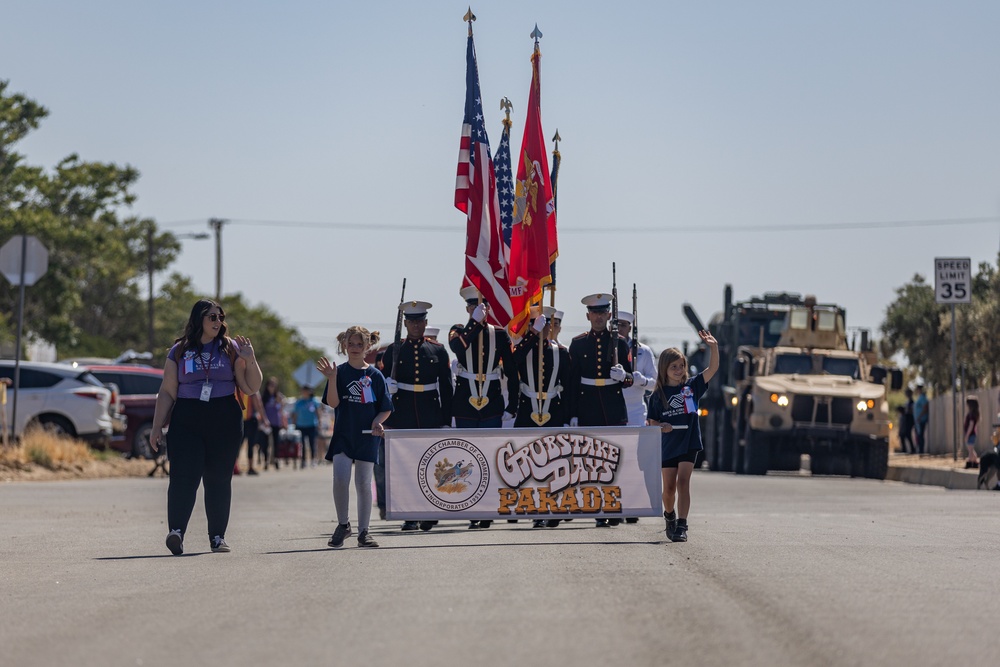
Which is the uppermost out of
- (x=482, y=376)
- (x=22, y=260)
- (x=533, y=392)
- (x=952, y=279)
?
(x=952, y=279)

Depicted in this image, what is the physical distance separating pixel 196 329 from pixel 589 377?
3.58 metres

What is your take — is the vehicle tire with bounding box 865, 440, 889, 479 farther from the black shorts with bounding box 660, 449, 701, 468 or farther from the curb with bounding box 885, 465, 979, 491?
the black shorts with bounding box 660, 449, 701, 468

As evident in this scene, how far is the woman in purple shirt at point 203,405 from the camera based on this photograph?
1185 centimetres

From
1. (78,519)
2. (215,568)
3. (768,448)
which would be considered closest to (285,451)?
(768,448)

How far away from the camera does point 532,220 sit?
15.2 meters

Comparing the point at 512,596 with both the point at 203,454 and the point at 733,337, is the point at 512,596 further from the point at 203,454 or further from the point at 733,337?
the point at 733,337

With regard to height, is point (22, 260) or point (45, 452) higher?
point (22, 260)

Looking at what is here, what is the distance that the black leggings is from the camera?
11891mm

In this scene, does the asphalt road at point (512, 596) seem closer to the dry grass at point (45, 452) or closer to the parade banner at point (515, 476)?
the parade banner at point (515, 476)

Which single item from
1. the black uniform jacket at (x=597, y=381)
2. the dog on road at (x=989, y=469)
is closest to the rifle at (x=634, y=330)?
the black uniform jacket at (x=597, y=381)

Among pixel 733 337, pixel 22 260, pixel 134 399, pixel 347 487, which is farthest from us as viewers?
pixel 733 337

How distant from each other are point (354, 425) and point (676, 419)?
252 cm

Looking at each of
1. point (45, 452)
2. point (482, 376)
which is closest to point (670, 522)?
point (482, 376)

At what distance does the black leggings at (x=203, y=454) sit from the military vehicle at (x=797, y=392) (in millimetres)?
19449
